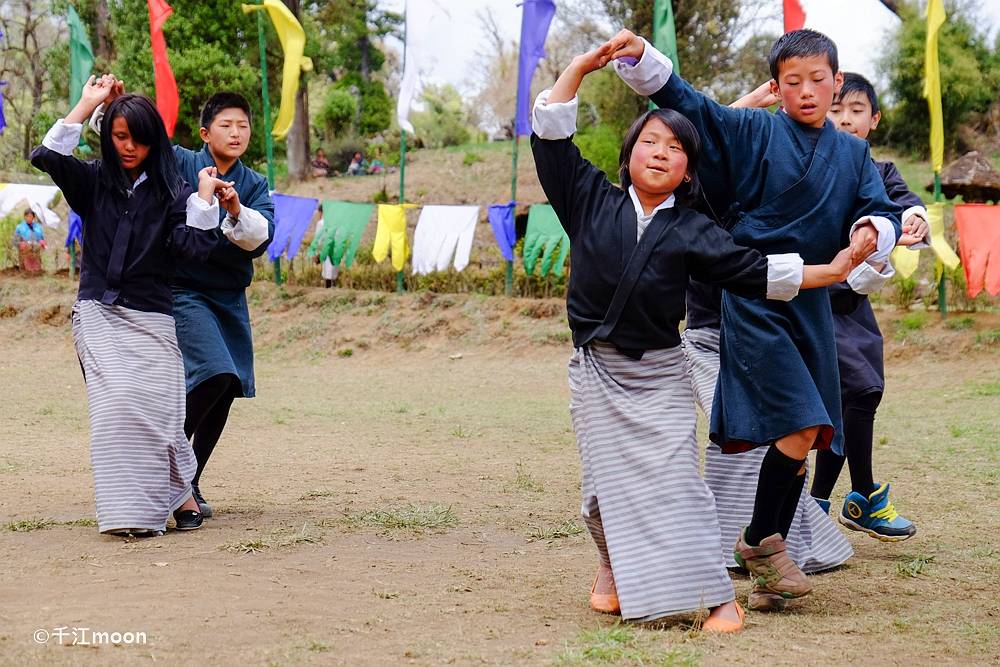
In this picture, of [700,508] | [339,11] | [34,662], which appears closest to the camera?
[34,662]

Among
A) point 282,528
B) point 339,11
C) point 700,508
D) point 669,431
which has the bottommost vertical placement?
point 282,528

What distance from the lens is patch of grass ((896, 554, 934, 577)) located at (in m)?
4.10

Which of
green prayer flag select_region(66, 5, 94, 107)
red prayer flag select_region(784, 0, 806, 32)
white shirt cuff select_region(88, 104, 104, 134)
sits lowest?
white shirt cuff select_region(88, 104, 104, 134)

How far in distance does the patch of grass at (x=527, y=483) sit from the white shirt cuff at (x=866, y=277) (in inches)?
107

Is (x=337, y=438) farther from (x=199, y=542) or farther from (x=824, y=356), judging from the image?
(x=824, y=356)

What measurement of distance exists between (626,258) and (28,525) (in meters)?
2.87

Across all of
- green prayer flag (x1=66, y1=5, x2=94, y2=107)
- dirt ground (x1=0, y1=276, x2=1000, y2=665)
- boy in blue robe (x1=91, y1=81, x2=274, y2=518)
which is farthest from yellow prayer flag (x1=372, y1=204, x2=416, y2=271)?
boy in blue robe (x1=91, y1=81, x2=274, y2=518)

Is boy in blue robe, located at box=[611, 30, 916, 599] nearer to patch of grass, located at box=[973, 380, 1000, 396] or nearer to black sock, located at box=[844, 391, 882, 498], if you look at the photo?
black sock, located at box=[844, 391, 882, 498]

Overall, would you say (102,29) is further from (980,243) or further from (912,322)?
(980,243)

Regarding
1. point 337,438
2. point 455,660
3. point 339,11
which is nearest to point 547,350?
point 337,438

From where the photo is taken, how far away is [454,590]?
3748mm

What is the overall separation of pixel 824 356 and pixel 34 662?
2430 millimetres

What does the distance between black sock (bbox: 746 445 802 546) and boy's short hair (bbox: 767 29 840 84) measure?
123 cm

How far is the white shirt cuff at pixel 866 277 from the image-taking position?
3439 mm
